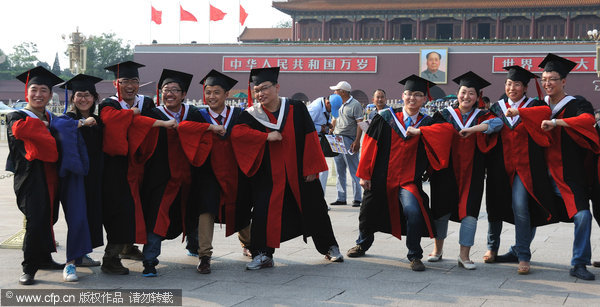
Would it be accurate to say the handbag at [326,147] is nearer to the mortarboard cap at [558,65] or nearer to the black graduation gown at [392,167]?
the black graduation gown at [392,167]

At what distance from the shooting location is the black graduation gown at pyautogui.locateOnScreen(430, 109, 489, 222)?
558 centimetres

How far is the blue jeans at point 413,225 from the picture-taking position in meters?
5.49

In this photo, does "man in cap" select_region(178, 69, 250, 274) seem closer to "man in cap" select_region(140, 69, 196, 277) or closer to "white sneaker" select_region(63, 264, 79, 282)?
"man in cap" select_region(140, 69, 196, 277)

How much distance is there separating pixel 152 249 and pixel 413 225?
75.2 inches

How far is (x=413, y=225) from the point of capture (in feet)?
18.1

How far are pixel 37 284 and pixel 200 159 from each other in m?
1.40

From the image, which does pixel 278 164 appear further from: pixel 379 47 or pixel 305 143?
pixel 379 47

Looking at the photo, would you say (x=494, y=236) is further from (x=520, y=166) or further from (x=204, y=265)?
(x=204, y=265)

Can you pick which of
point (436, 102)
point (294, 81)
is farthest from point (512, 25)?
point (294, 81)

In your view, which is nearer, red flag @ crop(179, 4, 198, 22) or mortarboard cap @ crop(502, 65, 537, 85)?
mortarboard cap @ crop(502, 65, 537, 85)

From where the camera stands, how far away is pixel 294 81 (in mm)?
38312

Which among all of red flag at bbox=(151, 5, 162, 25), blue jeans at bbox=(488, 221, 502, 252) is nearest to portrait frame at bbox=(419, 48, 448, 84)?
red flag at bbox=(151, 5, 162, 25)

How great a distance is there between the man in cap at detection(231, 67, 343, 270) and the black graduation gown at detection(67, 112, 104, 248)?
3.21ft

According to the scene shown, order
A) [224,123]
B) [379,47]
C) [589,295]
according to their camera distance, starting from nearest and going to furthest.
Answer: [589,295]
[224,123]
[379,47]
